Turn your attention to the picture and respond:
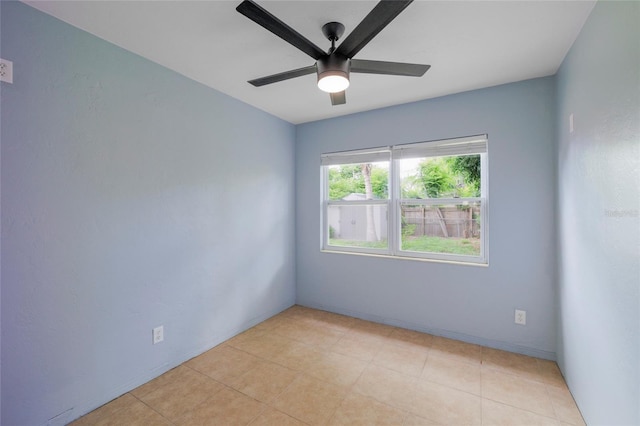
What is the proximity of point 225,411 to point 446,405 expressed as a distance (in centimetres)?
146

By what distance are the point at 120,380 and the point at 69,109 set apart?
5.98 ft

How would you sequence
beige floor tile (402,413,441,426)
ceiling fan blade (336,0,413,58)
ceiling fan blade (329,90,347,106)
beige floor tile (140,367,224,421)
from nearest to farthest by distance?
ceiling fan blade (336,0,413,58) < beige floor tile (402,413,441,426) < beige floor tile (140,367,224,421) < ceiling fan blade (329,90,347,106)

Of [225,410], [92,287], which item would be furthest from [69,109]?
[225,410]

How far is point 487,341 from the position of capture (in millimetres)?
2547

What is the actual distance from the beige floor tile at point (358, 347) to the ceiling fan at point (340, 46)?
218cm

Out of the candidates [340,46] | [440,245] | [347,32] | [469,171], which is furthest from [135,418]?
[469,171]

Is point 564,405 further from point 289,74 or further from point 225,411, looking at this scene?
point 289,74

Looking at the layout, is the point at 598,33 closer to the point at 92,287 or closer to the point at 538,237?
the point at 538,237

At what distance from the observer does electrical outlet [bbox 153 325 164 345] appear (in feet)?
6.86

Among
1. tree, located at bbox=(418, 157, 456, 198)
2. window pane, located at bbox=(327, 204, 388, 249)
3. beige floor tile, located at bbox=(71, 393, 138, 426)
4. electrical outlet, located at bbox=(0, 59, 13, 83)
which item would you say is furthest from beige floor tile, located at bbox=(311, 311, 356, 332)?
electrical outlet, located at bbox=(0, 59, 13, 83)

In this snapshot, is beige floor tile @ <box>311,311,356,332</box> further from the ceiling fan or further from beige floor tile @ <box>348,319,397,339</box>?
the ceiling fan

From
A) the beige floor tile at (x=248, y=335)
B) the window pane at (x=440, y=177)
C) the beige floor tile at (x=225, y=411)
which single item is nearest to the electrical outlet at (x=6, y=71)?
the beige floor tile at (x=225, y=411)

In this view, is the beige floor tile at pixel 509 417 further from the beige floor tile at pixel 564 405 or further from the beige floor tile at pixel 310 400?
the beige floor tile at pixel 310 400

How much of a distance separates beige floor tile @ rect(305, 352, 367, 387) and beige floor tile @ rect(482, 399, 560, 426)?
864 mm
